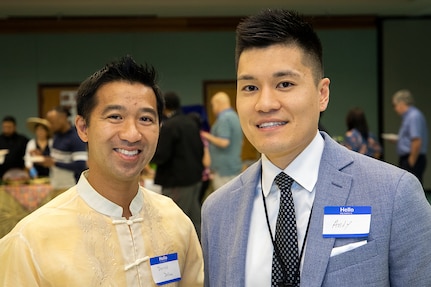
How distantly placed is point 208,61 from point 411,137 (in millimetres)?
4944

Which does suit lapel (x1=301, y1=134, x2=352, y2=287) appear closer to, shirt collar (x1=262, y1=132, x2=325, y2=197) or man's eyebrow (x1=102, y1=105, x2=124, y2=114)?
shirt collar (x1=262, y1=132, x2=325, y2=197)

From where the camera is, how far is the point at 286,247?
167cm

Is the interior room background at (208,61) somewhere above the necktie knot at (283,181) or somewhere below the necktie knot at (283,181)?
above

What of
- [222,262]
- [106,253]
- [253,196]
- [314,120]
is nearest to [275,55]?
[314,120]

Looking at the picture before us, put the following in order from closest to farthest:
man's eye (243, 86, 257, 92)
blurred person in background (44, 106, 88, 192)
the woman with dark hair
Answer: man's eye (243, 86, 257, 92)
blurred person in background (44, 106, 88, 192)
the woman with dark hair

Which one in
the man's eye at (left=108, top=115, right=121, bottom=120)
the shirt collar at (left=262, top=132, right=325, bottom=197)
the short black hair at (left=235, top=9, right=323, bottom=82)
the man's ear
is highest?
the short black hair at (left=235, top=9, right=323, bottom=82)

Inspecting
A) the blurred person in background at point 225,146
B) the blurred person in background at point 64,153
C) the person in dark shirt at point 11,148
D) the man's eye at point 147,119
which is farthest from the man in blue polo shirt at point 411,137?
the man's eye at point 147,119

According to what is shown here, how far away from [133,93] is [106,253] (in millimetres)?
497

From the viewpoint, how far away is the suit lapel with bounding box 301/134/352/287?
160 cm

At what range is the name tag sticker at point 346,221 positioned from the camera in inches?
63.1

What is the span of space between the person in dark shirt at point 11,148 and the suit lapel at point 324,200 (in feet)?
22.6

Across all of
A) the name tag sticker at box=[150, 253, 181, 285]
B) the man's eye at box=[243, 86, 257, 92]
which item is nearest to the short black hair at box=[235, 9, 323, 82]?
the man's eye at box=[243, 86, 257, 92]

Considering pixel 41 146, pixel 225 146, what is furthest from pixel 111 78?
pixel 41 146

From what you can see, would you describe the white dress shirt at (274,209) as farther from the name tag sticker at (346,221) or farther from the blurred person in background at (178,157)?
the blurred person in background at (178,157)
